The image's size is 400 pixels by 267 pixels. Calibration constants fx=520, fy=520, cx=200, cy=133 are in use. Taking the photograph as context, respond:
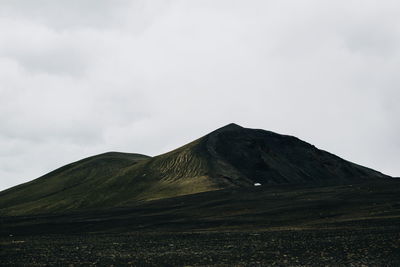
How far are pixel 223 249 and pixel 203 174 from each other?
85.6m

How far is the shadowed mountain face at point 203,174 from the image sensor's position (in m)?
121

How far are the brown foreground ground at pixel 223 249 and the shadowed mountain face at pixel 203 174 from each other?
63414mm

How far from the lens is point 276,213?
66312 mm

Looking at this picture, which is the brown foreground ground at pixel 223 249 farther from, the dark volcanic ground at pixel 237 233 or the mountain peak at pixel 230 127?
the mountain peak at pixel 230 127

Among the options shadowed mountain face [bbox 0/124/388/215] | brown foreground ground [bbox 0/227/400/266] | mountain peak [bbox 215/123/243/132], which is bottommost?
brown foreground ground [bbox 0/227/400/266]

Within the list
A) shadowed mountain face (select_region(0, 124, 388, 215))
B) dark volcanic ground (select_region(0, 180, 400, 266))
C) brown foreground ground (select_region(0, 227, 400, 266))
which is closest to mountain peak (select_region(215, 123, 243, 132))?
shadowed mountain face (select_region(0, 124, 388, 215))

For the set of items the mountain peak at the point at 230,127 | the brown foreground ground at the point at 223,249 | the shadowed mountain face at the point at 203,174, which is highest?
the mountain peak at the point at 230,127

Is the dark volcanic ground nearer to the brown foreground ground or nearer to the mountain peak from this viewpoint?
the brown foreground ground

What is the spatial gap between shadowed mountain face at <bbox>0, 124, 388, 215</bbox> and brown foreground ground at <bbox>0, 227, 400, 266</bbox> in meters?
63.4

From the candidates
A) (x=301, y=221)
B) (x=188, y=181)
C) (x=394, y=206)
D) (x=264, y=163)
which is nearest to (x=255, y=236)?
(x=301, y=221)

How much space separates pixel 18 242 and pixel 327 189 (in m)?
53.9

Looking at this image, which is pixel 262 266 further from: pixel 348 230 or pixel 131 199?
pixel 131 199

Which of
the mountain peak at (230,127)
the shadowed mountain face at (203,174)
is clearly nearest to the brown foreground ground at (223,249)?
the shadowed mountain face at (203,174)

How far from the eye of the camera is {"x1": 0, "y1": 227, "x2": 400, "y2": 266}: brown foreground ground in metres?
31.6
